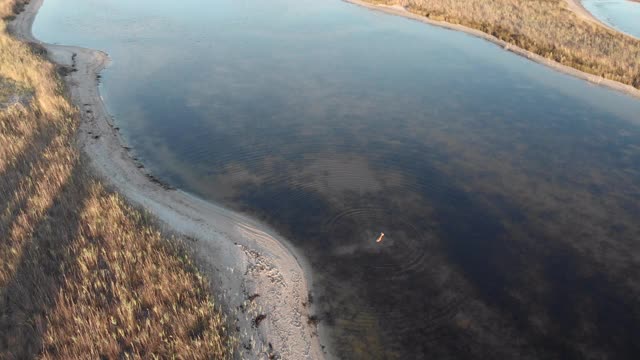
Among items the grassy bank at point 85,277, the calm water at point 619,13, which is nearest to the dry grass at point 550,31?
the calm water at point 619,13

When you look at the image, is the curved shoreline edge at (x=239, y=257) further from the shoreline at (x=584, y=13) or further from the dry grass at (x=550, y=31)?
the shoreline at (x=584, y=13)

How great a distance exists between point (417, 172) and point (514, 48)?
24.2m

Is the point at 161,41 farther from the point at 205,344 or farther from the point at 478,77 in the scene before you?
the point at 205,344

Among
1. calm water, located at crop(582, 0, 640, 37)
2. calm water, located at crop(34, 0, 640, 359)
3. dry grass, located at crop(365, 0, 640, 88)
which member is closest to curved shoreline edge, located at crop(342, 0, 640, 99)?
dry grass, located at crop(365, 0, 640, 88)

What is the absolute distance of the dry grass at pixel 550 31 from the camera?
33.0 m

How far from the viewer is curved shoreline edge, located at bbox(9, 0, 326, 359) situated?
1223 cm

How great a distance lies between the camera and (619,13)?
5128cm

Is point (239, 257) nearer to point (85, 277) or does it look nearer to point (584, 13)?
point (85, 277)

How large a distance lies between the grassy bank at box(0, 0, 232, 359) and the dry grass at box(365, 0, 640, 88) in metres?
33.7

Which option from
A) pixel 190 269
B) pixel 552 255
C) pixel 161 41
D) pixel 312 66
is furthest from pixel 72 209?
pixel 161 41

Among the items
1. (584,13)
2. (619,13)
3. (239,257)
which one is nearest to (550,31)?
(584,13)

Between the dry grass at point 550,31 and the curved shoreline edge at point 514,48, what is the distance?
1.78 ft

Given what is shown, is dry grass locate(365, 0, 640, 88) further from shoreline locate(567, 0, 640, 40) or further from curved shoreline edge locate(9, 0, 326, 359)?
curved shoreline edge locate(9, 0, 326, 359)

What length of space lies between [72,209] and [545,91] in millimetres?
29537
